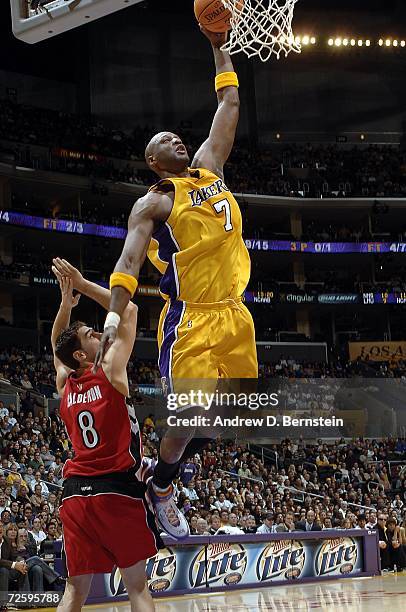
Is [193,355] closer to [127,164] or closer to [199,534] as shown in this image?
[199,534]

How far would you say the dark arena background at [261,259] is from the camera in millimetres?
14719

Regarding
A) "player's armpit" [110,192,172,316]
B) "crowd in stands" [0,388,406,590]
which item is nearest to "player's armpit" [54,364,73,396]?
"player's armpit" [110,192,172,316]

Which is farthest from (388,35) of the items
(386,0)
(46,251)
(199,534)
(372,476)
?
(199,534)

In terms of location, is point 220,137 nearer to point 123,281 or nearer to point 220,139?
point 220,139

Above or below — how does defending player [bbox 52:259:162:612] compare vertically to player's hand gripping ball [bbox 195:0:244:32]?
below

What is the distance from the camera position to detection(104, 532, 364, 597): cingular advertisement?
1242cm

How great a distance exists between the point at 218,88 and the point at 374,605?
7152mm

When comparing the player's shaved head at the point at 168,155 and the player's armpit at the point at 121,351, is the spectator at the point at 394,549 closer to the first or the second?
the player's armpit at the point at 121,351

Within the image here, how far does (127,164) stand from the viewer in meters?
33.3

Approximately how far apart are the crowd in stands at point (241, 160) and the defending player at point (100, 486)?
25.5m

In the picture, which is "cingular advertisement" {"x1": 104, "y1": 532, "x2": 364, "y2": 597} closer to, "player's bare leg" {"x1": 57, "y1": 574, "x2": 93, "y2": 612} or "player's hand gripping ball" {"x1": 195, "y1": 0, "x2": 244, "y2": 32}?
"player's bare leg" {"x1": 57, "y1": 574, "x2": 93, "y2": 612}

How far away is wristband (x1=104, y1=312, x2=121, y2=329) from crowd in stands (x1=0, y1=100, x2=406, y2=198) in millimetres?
26616

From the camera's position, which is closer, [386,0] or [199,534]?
[199,534]

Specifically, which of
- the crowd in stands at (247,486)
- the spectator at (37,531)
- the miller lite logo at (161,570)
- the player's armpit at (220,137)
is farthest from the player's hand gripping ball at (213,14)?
the spectator at (37,531)
